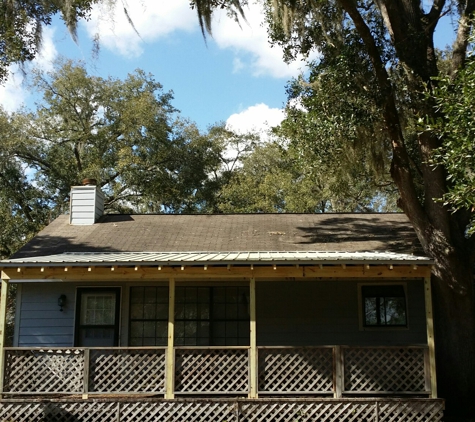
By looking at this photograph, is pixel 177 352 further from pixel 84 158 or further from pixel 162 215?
pixel 84 158

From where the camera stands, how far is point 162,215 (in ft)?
50.9

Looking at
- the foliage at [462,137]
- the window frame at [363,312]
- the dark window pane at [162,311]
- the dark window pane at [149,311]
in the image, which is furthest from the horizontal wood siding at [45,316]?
the foliage at [462,137]

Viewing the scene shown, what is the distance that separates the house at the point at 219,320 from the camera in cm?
922

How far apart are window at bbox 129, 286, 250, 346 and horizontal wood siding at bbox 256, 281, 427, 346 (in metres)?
0.56

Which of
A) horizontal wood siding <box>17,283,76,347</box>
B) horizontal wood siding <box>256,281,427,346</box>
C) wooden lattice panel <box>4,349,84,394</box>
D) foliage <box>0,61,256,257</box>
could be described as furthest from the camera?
foliage <box>0,61,256,257</box>

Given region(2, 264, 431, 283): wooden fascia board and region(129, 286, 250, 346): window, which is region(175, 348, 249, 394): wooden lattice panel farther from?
region(129, 286, 250, 346): window

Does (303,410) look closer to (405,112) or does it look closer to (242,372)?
(242,372)

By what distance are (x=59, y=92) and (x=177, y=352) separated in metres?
21.7

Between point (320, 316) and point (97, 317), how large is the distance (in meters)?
4.73

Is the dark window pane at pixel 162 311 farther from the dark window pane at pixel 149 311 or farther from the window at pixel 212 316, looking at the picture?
the window at pixel 212 316

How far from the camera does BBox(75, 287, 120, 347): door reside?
11.8m

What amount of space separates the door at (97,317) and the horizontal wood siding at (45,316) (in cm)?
17

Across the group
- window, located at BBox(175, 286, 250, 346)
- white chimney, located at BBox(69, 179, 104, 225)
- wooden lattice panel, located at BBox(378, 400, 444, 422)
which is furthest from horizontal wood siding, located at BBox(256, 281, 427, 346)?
white chimney, located at BBox(69, 179, 104, 225)

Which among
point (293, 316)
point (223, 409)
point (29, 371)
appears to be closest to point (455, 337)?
point (293, 316)
